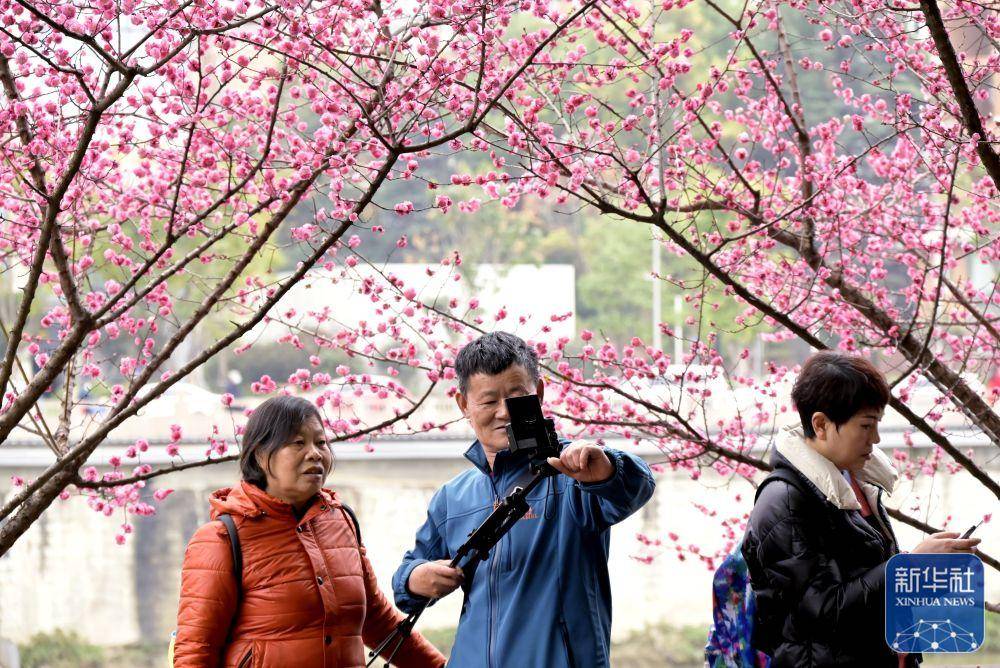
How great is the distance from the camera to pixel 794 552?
2.02m

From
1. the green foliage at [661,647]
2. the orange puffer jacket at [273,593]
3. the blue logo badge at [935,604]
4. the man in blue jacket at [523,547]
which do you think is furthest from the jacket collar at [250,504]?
the green foliage at [661,647]

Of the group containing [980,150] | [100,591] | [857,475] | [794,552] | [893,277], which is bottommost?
[100,591]

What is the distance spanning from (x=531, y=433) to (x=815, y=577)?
594 mm

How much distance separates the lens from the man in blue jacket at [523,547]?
6.72 ft

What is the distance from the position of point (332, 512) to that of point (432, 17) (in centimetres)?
188

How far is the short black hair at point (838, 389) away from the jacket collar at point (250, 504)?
3.47 feet

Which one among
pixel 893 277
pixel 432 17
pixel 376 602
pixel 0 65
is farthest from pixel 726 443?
pixel 893 277

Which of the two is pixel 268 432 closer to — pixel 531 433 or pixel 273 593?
pixel 273 593

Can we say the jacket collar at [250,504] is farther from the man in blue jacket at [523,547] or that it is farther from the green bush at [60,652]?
the green bush at [60,652]

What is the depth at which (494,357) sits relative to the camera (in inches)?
87.5

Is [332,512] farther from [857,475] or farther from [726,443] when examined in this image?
[726,443]

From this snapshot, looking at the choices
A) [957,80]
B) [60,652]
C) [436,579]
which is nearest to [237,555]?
[436,579]

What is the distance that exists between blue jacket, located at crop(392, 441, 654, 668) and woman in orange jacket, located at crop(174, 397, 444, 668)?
0.20m

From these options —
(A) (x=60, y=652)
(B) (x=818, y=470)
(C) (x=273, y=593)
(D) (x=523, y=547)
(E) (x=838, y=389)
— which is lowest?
(A) (x=60, y=652)
